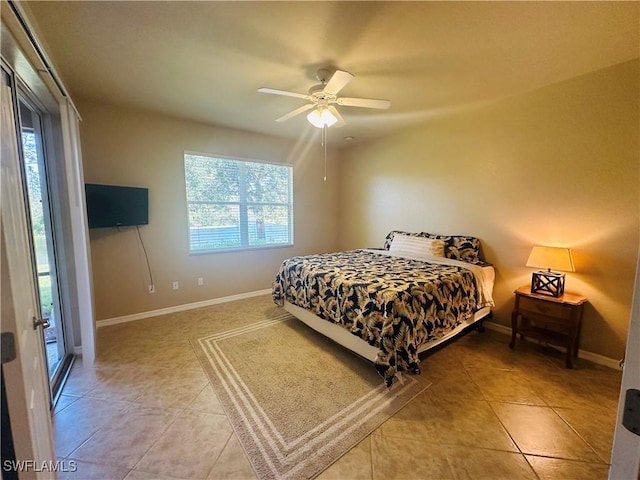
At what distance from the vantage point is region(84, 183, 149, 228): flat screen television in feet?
9.66

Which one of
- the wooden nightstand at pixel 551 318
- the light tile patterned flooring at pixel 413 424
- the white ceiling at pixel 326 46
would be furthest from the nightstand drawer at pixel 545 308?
the white ceiling at pixel 326 46

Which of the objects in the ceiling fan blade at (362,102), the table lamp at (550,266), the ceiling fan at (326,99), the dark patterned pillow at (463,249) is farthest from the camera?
the dark patterned pillow at (463,249)

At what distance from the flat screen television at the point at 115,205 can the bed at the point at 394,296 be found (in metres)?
1.85

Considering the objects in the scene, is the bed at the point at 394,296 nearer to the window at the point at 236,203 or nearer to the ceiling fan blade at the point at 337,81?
the window at the point at 236,203

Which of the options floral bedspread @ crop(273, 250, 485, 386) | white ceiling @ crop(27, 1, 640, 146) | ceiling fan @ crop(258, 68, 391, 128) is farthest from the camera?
ceiling fan @ crop(258, 68, 391, 128)

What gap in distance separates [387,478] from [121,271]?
3.45 m

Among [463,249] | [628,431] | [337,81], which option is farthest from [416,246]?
[628,431]

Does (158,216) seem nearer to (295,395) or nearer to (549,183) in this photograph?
(295,395)

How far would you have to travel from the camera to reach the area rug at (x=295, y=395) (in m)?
1.56

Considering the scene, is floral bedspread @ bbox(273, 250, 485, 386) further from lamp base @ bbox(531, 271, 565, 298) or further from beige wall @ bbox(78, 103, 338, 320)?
beige wall @ bbox(78, 103, 338, 320)

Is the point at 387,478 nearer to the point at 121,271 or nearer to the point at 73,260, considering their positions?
the point at 73,260

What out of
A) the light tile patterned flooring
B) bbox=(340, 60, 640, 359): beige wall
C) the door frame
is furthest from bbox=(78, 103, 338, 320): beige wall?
the door frame

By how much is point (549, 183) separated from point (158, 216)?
4.46m

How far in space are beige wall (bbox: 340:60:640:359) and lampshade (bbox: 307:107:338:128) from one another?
6.14 feet
